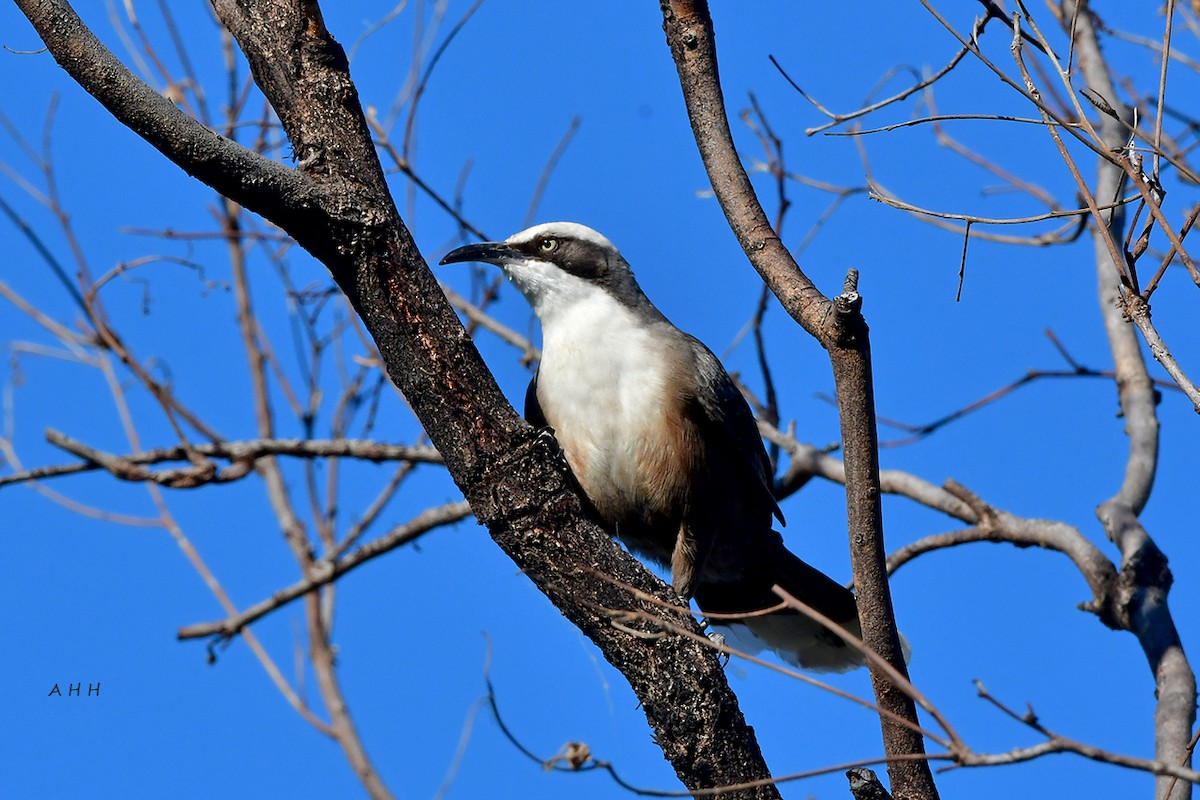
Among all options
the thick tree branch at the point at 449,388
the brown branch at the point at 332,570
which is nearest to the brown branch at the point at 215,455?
the brown branch at the point at 332,570

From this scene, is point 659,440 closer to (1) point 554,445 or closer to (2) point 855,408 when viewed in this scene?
(1) point 554,445

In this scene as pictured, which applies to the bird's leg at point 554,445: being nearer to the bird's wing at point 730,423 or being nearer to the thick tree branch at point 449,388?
the bird's wing at point 730,423

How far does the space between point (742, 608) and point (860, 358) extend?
2.84 m

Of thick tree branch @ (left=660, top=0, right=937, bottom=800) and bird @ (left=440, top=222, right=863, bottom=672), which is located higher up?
bird @ (left=440, top=222, right=863, bottom=672)

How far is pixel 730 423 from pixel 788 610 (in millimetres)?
954

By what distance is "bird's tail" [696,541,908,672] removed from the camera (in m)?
5.23

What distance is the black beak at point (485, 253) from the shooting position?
5.35m

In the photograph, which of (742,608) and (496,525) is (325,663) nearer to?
(742,608)

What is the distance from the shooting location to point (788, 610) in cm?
536

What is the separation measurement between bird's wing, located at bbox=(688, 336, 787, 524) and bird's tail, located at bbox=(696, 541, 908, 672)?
263 mm

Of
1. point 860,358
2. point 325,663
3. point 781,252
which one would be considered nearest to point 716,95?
point 781,252

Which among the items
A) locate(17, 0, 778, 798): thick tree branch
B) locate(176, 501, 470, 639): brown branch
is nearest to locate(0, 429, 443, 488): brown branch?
locate(176, 501, 470, 639): brown branch

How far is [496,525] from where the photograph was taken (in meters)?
3.56

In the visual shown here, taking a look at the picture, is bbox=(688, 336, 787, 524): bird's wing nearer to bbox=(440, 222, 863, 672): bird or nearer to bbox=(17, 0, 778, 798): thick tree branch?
bbox=(440, 222, 863, 672): bird
